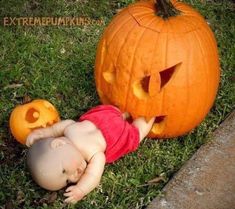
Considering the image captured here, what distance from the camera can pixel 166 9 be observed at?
3.06 m

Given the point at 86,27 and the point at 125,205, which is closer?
the point at 125,205

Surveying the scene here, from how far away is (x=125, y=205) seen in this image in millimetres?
2920

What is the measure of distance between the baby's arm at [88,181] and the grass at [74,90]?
0.10 meters

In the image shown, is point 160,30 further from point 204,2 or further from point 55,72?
point 204,2

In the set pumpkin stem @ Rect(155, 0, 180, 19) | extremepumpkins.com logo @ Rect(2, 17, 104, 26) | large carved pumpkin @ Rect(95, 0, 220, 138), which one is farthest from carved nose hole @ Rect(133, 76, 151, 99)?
extremepumpkins.com logo @ Rect(2, 17, 104, 26)

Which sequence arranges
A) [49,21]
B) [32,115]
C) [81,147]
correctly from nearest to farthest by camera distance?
[81,147], [32,115], [49,21]

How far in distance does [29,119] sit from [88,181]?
57 centimetres

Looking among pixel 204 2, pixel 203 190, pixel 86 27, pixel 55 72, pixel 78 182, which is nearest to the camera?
pixel 78 182

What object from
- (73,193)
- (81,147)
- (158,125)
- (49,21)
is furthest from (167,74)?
(49,21)

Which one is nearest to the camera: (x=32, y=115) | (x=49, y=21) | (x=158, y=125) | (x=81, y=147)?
(x=81, y=147)

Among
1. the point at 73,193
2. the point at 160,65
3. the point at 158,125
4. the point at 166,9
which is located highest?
the point at 166,9

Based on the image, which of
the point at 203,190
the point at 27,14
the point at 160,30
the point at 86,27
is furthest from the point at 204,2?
the point at 203,190

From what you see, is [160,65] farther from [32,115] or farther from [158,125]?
[32,115]

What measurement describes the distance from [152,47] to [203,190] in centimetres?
86
